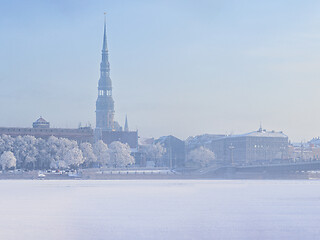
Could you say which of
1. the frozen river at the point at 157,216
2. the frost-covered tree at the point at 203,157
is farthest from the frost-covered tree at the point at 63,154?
the frozen river at the point at 157,216

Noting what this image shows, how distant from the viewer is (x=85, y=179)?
385 feet

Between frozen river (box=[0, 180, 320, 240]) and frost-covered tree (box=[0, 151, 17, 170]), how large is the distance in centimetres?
5972

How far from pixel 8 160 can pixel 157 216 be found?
84452 millimetres

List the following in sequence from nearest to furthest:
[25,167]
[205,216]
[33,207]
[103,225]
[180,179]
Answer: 1. [103,225]
2. [205,216]
3. [33,207]
4. [180,179]
5. [25,167]

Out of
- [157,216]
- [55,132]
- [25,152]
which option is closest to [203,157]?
[55,132]

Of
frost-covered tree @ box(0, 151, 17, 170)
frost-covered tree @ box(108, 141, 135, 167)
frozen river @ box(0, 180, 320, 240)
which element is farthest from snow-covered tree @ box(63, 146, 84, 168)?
frozen river @ box(0, 180, 320, 240)

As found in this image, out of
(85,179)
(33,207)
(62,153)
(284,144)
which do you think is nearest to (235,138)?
(284,144)

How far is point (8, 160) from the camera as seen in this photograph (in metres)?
129

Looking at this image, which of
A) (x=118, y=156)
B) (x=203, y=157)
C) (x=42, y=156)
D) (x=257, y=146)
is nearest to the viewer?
(x=42, y=156)

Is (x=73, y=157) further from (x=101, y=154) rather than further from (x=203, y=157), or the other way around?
(x=203, y=157)

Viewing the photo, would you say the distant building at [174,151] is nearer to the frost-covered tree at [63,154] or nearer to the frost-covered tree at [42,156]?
the frost-covered tree at [63,154]

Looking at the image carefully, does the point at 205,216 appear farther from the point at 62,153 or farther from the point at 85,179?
the point at 62,153

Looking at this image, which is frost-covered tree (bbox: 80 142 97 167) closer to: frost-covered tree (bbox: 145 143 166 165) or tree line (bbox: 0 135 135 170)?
tree line (bbox: 0 135 135 170)

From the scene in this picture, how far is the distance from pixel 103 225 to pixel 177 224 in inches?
179
